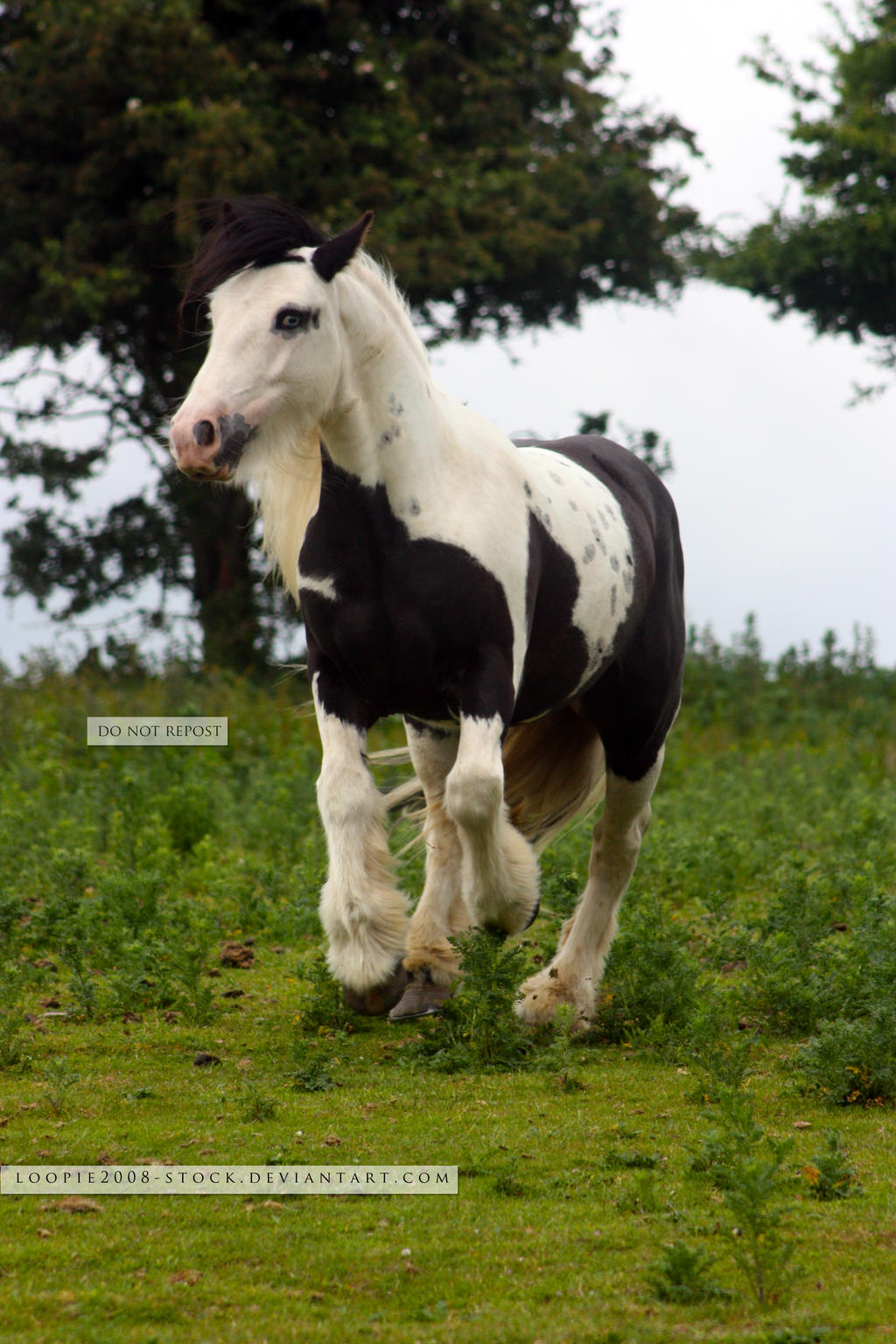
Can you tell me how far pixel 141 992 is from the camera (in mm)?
5547

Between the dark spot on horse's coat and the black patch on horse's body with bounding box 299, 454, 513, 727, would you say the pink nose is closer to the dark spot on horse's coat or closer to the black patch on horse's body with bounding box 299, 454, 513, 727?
the dark spot on horse's coat

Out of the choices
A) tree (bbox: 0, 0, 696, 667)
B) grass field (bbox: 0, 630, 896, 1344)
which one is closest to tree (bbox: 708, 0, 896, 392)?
tree (bbox: 0, 0, 696, 667)

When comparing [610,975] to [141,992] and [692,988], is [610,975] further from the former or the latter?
[141,992]

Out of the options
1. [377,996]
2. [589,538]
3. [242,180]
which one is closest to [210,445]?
[589,538]

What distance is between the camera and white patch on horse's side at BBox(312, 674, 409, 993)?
14.3 feet

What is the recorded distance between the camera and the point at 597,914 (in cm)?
562

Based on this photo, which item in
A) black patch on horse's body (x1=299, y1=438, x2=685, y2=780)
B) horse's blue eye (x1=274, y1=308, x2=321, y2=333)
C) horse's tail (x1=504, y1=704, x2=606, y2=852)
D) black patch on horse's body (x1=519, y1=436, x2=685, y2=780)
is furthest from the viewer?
horse's tail (x1=504, y1=704, x2=606, y2=852)

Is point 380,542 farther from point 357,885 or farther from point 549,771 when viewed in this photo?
point 549,771

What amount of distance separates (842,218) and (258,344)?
20673mm

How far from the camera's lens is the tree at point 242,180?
16.7 meters

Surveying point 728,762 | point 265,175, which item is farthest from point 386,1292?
point 265,175

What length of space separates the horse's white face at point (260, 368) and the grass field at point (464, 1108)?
5.98 feet

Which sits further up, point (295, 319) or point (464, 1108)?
point (295, 319)

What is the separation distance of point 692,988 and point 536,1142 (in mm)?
1369
